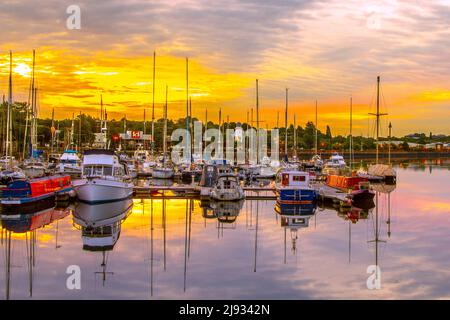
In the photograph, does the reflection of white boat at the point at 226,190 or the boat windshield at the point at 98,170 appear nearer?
the boat windshield at the point at 98,170

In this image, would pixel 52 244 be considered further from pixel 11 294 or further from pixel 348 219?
pixel 348 219

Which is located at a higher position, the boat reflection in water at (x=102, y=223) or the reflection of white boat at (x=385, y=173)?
the reflection of white boat at (x=385, y=173)

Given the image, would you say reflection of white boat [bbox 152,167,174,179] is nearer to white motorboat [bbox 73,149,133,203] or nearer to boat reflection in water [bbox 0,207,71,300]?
white motorboat [bbox 73,149,133,203]

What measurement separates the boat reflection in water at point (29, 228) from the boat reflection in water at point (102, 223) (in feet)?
5.17

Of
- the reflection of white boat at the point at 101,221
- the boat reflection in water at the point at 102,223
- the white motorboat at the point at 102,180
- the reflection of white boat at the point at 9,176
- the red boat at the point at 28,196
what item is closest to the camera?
the boat reflection in water at the point at 102,223

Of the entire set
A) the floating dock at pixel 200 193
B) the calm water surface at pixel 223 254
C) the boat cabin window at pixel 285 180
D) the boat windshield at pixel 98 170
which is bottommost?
the calm water surface at pixel 223 254

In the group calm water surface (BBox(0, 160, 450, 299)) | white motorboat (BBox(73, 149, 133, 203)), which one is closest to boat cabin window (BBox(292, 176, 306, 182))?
calm water surface (BBox(0, 160, 450, 299))

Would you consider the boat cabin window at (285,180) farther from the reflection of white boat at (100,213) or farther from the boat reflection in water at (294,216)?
the reflection of white boat at (100,213)

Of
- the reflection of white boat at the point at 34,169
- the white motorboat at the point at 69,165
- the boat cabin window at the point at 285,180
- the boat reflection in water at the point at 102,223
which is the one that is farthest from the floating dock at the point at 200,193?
the white motorboat at the point at 69,165

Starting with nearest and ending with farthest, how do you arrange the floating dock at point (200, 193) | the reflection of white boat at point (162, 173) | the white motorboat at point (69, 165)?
the floating dock at point (200, 193) < the reflection of white boat at point (162, 173) < the white motorboat at point (69, 165)

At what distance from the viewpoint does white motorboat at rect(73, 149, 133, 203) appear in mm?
49719

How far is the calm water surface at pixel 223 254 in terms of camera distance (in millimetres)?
24719

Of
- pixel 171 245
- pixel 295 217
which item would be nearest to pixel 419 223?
pixel 295 217
